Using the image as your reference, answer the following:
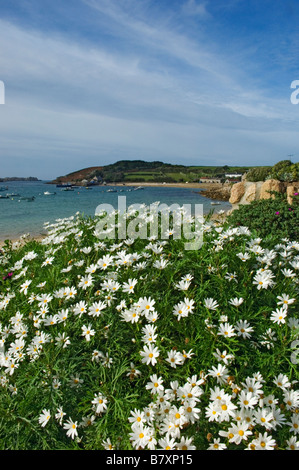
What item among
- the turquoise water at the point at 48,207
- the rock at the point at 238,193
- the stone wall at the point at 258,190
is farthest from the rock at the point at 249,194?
the turquoise water at the point at 48,207

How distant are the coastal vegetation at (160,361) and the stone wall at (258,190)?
8159mm

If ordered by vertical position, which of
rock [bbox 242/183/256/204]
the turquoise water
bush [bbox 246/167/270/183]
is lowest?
the turquoise water

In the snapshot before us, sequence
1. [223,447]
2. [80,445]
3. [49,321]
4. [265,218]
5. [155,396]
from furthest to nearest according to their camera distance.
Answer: [265,218], [49,321], [80,445], [155,396], [223,447]

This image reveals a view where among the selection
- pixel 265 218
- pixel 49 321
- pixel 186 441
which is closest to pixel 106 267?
pixel 49 321

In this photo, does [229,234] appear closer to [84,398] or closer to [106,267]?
[106,267]

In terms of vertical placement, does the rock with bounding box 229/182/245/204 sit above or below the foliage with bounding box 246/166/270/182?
below

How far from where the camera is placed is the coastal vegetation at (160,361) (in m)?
2.09

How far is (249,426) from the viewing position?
1934mm

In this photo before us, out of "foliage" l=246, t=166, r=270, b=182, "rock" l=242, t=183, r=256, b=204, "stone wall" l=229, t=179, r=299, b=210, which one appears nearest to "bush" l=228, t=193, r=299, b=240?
"stone wall" l=229, t=179, r=299, b=210

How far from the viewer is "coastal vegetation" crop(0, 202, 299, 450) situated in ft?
6.84

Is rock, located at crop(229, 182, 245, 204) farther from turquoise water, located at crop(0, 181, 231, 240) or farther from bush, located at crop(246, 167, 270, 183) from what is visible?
bush, located at crop(246, 167, 270, 183)

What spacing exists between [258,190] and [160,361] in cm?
1151

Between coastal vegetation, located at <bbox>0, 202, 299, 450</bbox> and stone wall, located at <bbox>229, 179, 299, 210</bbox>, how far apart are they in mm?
8159
